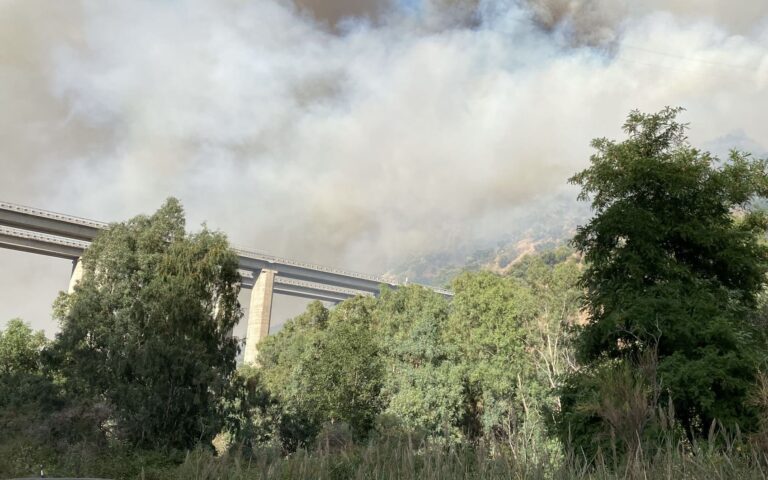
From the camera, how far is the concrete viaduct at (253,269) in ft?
224

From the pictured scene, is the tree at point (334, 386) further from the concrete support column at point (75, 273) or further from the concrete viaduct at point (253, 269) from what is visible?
the concrete support column at point (75, 273)

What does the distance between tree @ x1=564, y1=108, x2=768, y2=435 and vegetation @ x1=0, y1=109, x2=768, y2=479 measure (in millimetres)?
93

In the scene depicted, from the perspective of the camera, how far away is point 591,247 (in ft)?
81.4

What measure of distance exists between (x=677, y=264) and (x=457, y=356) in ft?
73.7

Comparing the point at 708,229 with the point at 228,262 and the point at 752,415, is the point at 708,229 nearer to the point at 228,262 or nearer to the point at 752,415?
the point at 752,415

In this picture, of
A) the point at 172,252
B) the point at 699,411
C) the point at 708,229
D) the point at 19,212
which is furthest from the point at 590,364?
the point at 19,212

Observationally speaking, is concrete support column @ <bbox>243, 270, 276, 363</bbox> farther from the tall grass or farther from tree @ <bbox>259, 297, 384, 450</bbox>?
the tall grass

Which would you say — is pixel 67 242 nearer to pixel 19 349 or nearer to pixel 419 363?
pixel 19 349

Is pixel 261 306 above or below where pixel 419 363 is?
above

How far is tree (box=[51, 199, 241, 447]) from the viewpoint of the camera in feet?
99.8

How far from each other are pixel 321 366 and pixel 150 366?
15.5 meters

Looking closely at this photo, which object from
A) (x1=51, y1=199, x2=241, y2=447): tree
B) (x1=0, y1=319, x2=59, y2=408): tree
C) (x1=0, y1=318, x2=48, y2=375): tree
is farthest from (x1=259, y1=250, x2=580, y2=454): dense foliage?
(x1=0, y1=318, x2=48, y2=375): tree

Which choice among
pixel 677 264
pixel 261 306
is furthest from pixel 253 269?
pixel 677 264

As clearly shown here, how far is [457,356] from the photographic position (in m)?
42.3
